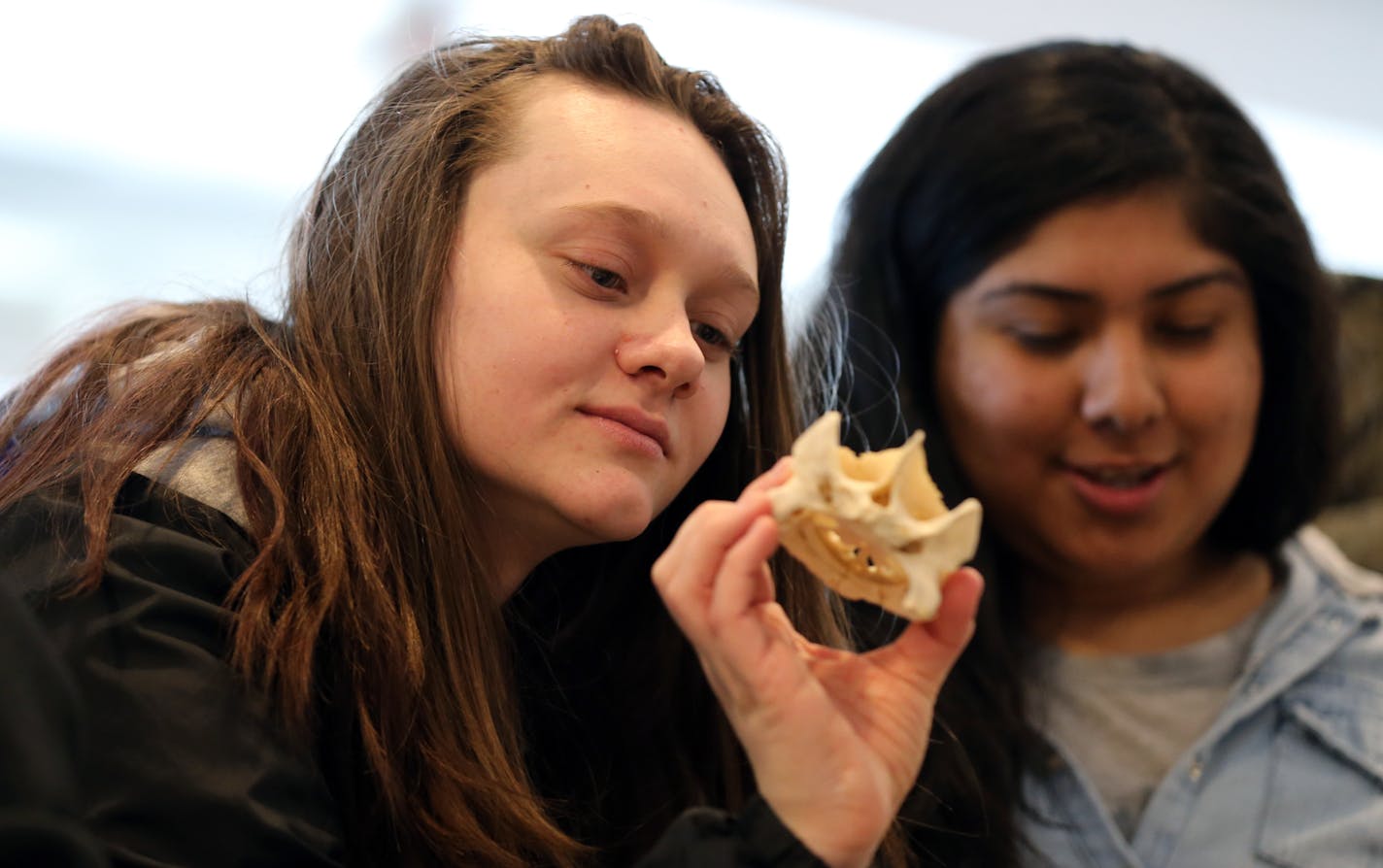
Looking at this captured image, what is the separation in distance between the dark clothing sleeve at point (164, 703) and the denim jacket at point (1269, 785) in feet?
2.30

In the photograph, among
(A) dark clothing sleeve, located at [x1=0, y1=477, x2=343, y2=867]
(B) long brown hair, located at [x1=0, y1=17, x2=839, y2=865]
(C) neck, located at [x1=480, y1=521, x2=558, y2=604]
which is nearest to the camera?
(A) dark clothing sleeve, located at [x1=0, y1=477, x2=343, y2=867]

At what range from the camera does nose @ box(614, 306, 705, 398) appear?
0.83 metres

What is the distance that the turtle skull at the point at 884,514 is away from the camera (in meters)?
0.68

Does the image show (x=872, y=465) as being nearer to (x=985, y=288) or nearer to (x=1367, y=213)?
(x=985, y=288)

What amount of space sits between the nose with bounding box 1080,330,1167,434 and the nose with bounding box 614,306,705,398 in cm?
47

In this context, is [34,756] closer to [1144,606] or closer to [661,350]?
[661,350]

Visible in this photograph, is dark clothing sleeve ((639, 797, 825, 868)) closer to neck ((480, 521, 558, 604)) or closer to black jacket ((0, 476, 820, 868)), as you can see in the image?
black jacket ((0, 476, 820, 868))

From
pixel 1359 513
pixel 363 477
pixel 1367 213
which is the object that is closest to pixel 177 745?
pixel 363 477

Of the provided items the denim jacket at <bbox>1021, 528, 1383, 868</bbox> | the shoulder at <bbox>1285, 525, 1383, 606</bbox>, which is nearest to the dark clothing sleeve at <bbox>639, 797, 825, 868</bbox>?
the denim jacket at <bbox>1021, 528, 1383, 868</bbox>

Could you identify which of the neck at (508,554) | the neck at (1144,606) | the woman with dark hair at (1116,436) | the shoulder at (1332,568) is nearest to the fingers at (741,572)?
the neck at (508,554)

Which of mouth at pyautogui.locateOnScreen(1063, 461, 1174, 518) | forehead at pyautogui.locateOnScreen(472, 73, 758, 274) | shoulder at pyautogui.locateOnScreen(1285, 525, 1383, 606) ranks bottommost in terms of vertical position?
shoulder at pyautogui.locateOnScreen(1285, 525, 1383, 606)

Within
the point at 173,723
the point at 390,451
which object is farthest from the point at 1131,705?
the point at 173,723

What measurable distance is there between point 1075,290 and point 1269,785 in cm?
48

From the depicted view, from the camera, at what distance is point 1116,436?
1182mm
